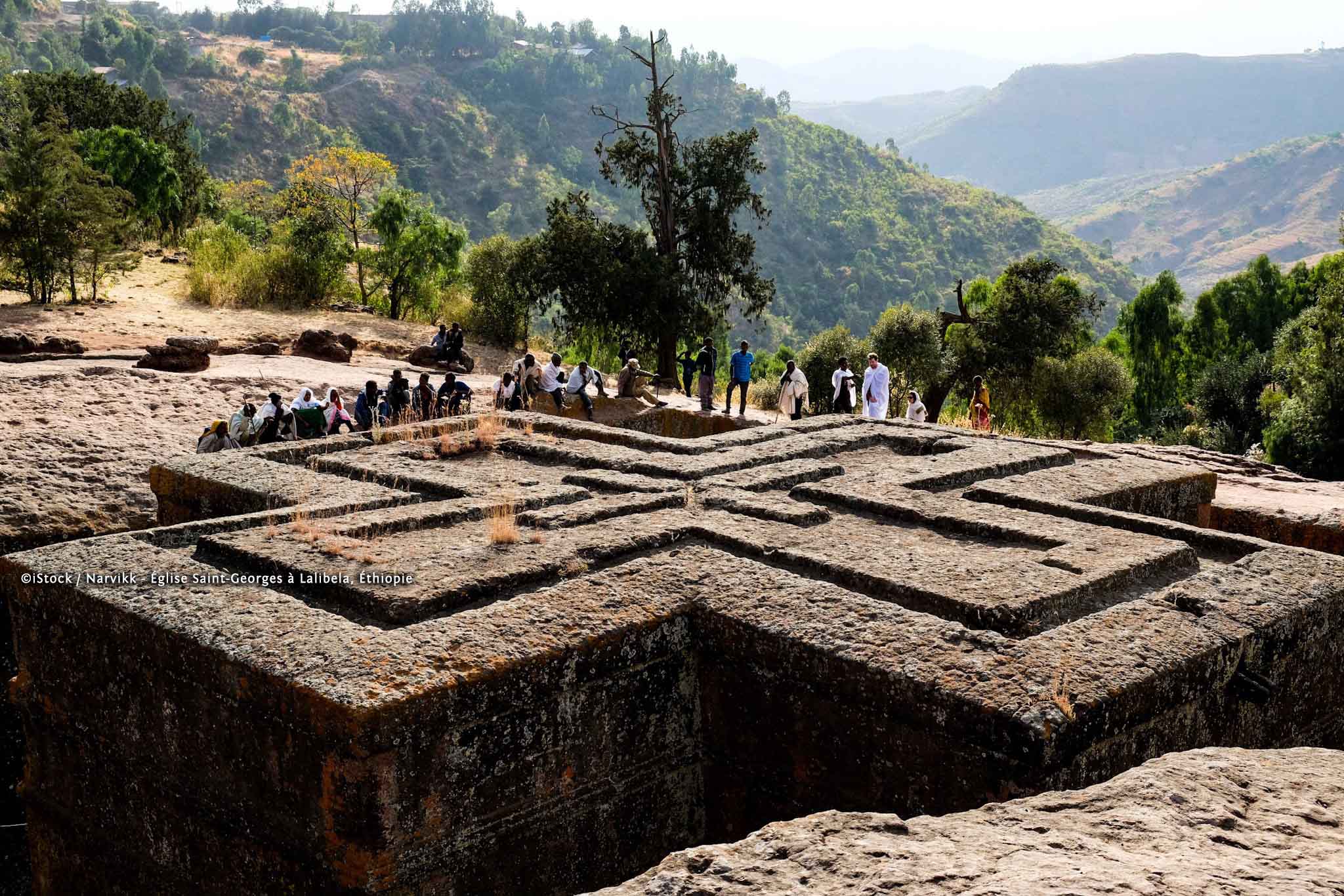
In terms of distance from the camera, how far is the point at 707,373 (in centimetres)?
1445

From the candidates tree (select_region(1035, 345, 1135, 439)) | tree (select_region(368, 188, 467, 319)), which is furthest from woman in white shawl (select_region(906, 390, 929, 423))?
tree (select_region(368, 188, 467, 319))

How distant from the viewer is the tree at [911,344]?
24.7 m

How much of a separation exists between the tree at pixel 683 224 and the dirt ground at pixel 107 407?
12.4 feet

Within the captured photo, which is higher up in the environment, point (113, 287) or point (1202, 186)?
point (1202, 186)

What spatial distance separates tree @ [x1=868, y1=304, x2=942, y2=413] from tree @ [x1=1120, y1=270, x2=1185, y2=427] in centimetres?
875

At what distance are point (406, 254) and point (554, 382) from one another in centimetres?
1345

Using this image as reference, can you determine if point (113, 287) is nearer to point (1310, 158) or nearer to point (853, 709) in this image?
point (853, 709)

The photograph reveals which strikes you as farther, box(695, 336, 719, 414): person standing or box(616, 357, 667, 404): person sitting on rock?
box(616, 357, 667, 404): person sitting on rock

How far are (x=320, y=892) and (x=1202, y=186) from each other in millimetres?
164471

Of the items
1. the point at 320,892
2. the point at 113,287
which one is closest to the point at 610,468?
the point at 320,892

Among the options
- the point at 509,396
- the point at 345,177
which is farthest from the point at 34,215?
the point at 345,177

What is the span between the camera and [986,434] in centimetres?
909

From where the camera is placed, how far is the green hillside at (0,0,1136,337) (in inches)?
2849

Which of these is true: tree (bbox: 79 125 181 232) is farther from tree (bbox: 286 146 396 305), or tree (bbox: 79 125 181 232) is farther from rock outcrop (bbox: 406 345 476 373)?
rock outcrop (bbox: 406 345 476 373)
